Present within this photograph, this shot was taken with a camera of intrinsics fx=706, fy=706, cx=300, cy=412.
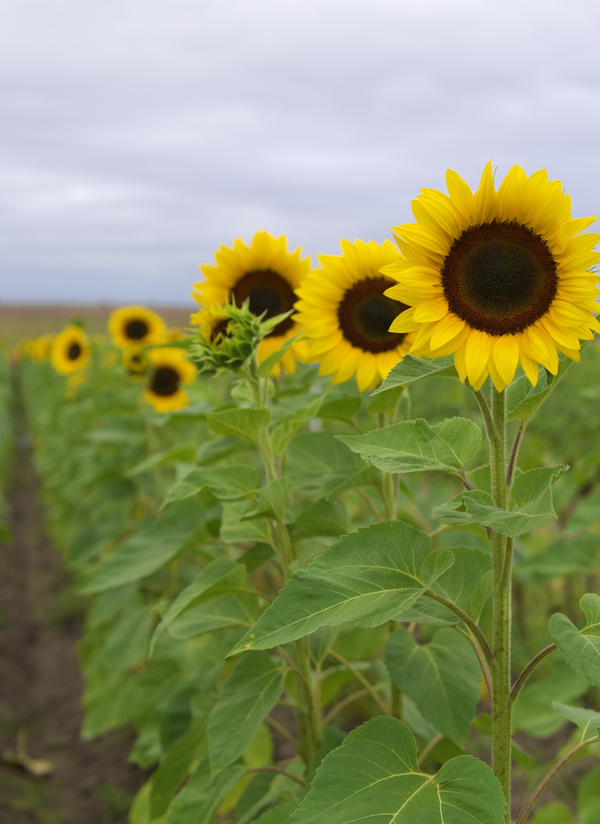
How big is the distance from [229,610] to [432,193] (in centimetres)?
91

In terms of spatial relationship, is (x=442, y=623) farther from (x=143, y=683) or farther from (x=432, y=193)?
(x=143, y=683)

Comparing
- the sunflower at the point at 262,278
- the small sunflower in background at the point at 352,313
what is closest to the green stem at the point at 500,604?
the small sunflower in background at the point at 352,313

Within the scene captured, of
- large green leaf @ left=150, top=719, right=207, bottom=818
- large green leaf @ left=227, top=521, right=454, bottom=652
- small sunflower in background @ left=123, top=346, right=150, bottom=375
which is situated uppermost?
small sunflower in background @ left=123, top=346, right=150, bottom=375

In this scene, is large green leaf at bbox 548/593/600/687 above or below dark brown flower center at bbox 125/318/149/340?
below

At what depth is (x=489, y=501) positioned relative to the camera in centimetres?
101

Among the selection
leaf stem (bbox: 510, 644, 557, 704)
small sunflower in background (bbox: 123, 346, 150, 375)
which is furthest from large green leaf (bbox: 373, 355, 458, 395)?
small sunflower in background (bbox: 123, 346, 150, 375)

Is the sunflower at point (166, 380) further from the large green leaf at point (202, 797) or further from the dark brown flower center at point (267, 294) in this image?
the large green leaf at point (202, 797)

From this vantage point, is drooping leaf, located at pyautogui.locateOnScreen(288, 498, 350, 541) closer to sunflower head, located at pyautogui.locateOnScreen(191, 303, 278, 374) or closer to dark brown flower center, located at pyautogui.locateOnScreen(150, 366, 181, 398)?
sunflower head, located at pyautogui.locateOnScreen(191, 303, 278, 374)

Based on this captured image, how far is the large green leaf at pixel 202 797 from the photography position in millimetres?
1378

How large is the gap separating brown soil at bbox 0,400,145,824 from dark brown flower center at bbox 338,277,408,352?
2554mm

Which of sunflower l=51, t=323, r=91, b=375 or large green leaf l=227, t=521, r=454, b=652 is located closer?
large green leaf l=227, t=521, r=454, b=652

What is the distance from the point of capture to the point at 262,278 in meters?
1.92

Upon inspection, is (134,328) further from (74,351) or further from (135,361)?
(74,351)

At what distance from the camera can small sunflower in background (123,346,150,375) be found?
11.4ft
